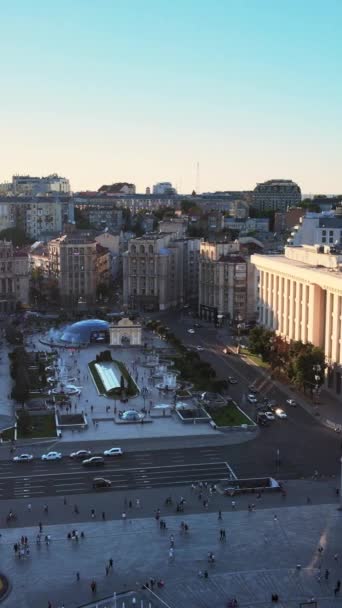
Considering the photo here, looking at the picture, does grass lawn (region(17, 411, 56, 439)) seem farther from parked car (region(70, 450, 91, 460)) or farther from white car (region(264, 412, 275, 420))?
white car (region(264, 412, 275, 420))

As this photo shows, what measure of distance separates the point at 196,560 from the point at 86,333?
195 feet

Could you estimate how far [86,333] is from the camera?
95.7 m

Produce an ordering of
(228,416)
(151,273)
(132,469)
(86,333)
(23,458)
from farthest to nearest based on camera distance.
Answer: (151,273), (86,333), (228,416), (23,458), (132,469)

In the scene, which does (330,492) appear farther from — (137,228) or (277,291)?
(137,228)

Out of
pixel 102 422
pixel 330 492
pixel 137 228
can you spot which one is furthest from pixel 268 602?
pixel 137 228

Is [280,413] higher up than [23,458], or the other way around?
[280,413]

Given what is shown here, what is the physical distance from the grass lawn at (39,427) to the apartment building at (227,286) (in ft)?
160

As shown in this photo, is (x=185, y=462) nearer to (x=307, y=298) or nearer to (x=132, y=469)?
(x=132, y=469)

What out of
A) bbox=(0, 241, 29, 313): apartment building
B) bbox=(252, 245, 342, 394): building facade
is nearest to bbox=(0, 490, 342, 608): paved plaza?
bbox=(252, 245, 342, 394): building facade

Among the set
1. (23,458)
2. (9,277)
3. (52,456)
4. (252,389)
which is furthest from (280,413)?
(9,277)

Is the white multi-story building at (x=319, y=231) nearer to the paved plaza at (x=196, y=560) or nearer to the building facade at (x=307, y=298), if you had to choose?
the building facade at (x=307, y=298)

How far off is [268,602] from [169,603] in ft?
13.5

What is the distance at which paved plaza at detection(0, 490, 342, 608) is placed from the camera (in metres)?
34.6

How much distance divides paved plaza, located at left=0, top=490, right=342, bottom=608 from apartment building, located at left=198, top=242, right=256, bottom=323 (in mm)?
64966
